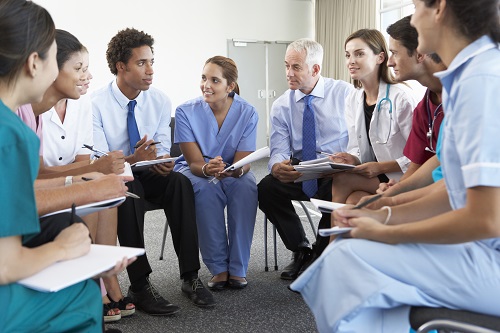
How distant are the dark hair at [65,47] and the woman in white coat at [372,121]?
1.39 metres

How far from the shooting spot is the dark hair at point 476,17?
1.31m

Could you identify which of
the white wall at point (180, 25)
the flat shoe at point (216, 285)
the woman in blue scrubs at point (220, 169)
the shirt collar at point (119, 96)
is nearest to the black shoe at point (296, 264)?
the woman in blue scrubs at point (220, 169)

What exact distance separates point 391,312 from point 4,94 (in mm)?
1083

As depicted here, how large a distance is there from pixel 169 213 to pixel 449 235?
1993mm

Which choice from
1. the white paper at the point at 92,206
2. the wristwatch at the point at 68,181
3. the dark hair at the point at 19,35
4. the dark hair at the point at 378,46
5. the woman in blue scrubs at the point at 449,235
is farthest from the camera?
the dark hair at the point at 378,46

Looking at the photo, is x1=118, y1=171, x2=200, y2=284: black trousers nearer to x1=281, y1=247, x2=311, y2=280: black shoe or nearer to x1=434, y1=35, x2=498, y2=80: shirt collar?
x1=281, y1=247, x2=311, y2=280: black shoe

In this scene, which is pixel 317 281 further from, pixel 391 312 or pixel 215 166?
pixel 215 166

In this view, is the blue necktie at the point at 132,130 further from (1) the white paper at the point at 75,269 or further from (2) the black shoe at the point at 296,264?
(1) the white paper at the point at 75,269

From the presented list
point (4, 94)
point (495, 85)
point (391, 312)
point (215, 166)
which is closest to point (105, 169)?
point (215, 166)

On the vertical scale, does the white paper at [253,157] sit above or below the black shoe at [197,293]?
above

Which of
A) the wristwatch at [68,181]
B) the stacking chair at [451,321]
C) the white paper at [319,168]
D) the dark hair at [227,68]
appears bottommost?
the stacking chair at [451,321]

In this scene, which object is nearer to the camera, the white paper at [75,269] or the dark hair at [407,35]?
the white paper at [75,269]

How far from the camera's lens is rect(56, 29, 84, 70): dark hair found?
2557mm

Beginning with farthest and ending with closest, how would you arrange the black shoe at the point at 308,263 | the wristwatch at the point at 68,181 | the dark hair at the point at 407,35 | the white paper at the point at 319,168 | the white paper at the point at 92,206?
the black shoe at the point at 308,263 → the white paper at the point at 319,168 → the dark hair at the point at 407,35 → the wristwatch at the point at 68,181 → the white paper at the point at 92,206
